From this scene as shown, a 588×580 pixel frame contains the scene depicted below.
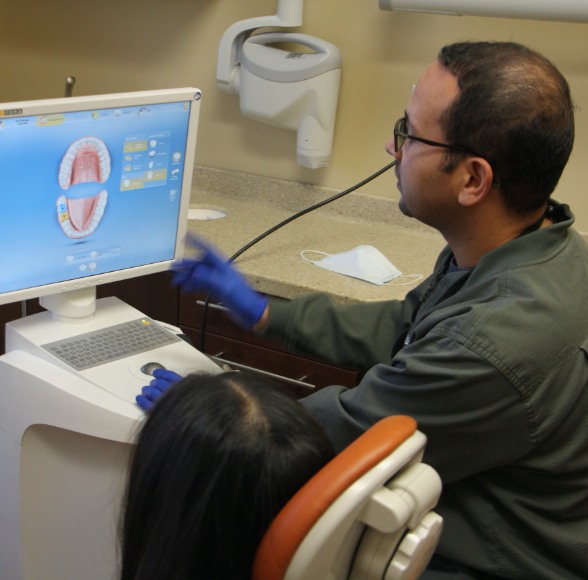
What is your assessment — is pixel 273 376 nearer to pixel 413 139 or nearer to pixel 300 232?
pixel 300 232

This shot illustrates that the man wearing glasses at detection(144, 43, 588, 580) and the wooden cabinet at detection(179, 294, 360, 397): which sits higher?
the man wearing glasses at detection(144, 43, 588, 580)

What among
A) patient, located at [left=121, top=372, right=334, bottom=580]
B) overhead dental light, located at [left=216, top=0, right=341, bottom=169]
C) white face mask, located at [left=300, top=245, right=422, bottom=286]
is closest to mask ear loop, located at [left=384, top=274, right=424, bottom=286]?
white face mask, located at [left=300, top=245, right=422, bottom=286]

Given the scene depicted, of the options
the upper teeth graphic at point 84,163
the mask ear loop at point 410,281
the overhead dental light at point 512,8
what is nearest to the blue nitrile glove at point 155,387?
the upper teeth graphic at point 84,163

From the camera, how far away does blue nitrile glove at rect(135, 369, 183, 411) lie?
1.27 metres

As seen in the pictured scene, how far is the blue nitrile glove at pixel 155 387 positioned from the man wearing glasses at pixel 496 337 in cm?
22

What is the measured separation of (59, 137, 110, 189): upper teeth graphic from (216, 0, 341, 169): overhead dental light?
0.92 meters

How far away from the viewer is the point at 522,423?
1159 mm

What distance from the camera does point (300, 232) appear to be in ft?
7.15

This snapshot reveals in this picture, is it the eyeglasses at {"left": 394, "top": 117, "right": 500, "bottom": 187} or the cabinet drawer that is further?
the cabinet drawer

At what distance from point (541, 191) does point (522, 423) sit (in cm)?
38

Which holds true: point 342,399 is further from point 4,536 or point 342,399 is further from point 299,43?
point 299,43

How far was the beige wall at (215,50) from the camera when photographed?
208 centimetres

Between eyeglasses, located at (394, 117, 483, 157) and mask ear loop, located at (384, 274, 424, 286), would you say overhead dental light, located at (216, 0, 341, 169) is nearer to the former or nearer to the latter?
mask ear loop, located at (384, 274, 424, 286)

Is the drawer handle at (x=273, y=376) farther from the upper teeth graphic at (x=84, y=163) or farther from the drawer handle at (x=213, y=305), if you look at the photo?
the upper teeth graphic at (x=84, y=163)
